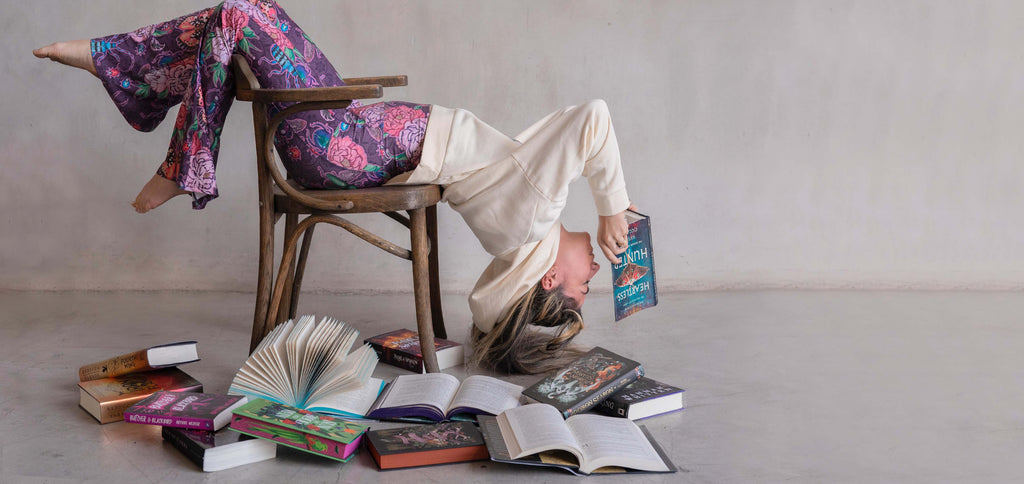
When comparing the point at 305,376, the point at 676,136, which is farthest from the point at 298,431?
the point at 676,136

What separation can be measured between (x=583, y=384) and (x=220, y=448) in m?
0.90

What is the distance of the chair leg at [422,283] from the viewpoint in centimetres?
224

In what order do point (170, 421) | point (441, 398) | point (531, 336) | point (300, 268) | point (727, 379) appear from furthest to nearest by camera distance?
1. point (300, 268)
2. point (531, 336)
3. point (727, 379)
4. point (441, 398)
5. point (170, 421)

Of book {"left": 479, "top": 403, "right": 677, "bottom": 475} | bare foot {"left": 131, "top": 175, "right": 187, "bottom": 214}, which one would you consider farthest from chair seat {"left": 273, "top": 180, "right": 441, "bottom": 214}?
book {"left": 479, "top": 403, "right": 677, "bottom": 475}

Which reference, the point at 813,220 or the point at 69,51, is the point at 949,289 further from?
the point at 69,51

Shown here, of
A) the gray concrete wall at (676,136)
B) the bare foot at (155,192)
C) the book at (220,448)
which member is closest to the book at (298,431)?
the book at (220,448)

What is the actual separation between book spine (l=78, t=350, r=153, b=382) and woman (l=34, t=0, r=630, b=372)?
41cm

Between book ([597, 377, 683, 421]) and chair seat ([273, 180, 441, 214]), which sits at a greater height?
chair seat ([273, 180, 441, 214])

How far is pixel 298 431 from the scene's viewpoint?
5.68ft

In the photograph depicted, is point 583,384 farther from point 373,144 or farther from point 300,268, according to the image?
point 300,268

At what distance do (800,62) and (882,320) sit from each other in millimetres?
1171

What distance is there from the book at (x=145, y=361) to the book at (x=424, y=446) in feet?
1.95

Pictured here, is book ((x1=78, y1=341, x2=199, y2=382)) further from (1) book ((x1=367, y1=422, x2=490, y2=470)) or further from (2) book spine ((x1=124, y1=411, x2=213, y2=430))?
(1) book ((x1=367, y1=422, x2=490, y2=470))

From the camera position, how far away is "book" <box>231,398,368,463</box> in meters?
1.72
